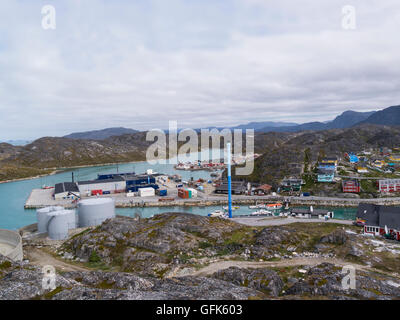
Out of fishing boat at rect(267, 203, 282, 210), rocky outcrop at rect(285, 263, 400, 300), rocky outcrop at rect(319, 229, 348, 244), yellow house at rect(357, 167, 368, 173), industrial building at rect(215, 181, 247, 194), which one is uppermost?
yellow house at rect(357, 167, 368, 173)

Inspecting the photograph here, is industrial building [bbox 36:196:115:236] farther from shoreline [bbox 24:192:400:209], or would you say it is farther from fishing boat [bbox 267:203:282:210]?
fishing boat [bbox 267:203:282:210]

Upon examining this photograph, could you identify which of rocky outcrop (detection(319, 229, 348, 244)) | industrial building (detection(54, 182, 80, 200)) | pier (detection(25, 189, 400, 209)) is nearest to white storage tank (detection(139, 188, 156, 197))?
pier (detection(25, 189, 400, 209))

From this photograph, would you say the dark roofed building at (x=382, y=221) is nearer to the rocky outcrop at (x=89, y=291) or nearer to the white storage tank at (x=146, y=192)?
the rocky outcrop at (x=89, y=291)

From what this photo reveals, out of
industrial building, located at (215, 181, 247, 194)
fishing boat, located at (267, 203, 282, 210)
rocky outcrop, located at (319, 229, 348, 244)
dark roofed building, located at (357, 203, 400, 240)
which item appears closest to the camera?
rocky outcrop, located at (319, 229, 348, 244)

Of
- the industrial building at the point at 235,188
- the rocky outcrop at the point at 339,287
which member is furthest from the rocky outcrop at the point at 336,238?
the industrial building at the point at 235,188

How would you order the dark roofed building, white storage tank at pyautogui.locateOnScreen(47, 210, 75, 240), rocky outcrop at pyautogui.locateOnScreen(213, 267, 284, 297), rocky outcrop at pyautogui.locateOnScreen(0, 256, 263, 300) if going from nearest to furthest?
rocky outcrop at pyautogui.locateOnScreen(0, 256, 263, 300) → rocky outcrop at pyautogui.locateOnScreen(213, 267, 284, 297) → the dark roofed building → white storage tank at pyautogui.locateOnScreen(47, 210, 75, 240)

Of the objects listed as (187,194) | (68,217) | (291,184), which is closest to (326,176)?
(291,184)

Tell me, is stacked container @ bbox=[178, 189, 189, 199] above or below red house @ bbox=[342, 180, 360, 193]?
below
